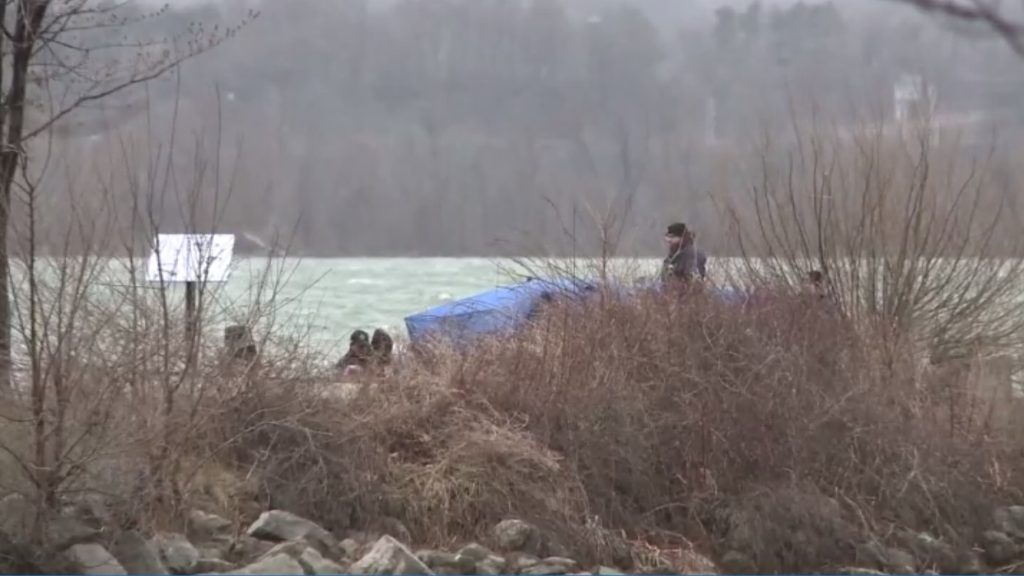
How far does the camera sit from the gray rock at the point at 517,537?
28.1 feet

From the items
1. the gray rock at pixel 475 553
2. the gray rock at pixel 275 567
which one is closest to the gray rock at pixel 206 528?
the gray rock at pixel 275 567

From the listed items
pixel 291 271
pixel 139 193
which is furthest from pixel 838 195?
pixel 139 193

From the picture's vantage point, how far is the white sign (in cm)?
877

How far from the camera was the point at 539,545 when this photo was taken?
28.3 ft

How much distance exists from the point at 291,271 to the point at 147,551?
3065 millimetres

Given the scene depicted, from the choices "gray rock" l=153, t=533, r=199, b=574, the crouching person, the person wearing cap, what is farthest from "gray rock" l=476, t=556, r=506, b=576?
the person wearing cap

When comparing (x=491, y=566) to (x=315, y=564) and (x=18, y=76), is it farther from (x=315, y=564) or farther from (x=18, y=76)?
(x=18, y=76)

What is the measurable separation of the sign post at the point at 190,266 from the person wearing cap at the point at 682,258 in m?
3.82

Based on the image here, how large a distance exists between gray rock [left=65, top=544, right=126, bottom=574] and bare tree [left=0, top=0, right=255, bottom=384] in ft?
10.0

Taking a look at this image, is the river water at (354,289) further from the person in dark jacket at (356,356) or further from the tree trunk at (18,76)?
the tree trunk at (18,76)

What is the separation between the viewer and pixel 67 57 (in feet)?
33.7

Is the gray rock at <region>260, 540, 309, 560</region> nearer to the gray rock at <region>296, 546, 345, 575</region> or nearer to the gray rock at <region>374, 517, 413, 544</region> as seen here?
the gray rock at <region>296, 546, 345, 575</region>

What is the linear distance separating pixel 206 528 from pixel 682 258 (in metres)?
5.18

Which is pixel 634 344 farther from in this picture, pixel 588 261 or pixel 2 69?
pixel 2 69
